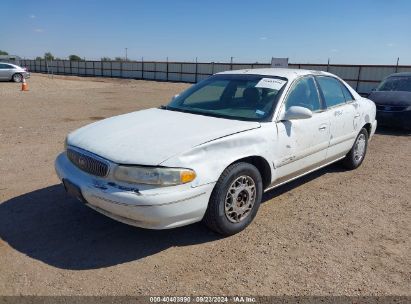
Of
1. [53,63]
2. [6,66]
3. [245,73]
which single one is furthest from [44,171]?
[53,63]

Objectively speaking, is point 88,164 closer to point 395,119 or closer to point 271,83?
point 271,83

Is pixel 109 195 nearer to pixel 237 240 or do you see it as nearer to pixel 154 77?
pixel 237 240

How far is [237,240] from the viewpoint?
11.3 feet

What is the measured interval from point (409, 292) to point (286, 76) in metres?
2.54

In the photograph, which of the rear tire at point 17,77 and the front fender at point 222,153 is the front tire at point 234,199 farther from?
the rear tire at point 17,77

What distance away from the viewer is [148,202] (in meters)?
2.84

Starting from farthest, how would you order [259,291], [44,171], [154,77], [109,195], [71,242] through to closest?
[154,77] → [44,171] → [71,242] → [109,195] → [259,291]

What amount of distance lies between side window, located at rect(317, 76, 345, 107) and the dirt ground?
1156 mm

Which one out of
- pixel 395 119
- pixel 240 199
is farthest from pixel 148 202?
pixel 395 119

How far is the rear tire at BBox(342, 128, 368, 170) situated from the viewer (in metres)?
5.50

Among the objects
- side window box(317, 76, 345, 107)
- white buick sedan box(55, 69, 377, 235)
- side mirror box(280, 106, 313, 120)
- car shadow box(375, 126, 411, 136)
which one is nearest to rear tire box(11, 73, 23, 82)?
car shadow box(375, 126, 411, 136)

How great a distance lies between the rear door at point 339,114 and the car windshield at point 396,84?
511 centimetres

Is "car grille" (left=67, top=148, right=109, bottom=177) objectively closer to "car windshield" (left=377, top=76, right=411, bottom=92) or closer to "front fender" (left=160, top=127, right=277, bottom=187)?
"front fender" (left=160, top=127, right=277, bottom=187)

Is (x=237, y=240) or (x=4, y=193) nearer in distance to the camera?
(x=237, y=240)
